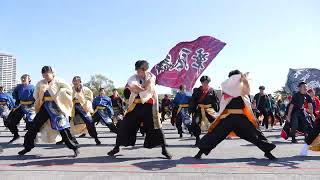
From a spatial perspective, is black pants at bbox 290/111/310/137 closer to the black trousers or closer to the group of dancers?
the group of dancers

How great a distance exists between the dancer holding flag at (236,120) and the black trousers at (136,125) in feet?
2.80

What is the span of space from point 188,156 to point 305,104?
4807 mm

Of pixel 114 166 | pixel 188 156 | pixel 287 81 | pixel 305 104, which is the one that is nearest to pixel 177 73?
pixel 287 81

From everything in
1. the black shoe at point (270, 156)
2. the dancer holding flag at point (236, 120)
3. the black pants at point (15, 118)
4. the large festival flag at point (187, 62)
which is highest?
the large festival flag at point (187, 62)

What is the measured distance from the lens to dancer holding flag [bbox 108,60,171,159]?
8.20 metres

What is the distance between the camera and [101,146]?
35.0ft

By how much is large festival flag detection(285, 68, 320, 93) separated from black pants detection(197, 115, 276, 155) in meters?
14.7

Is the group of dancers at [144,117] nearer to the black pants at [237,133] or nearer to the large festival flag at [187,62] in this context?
the black pants at [237,133]

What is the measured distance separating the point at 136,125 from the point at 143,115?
27 cm

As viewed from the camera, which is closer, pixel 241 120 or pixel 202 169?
pixel 202 169

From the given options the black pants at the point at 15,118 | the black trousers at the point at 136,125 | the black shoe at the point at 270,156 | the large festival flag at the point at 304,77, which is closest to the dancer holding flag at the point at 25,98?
the black pants at the point at 15,118

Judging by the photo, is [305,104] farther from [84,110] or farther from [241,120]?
[84,110]

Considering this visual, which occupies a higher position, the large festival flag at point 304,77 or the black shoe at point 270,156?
the large festival flag at point 304,77

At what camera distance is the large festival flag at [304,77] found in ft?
73.0
